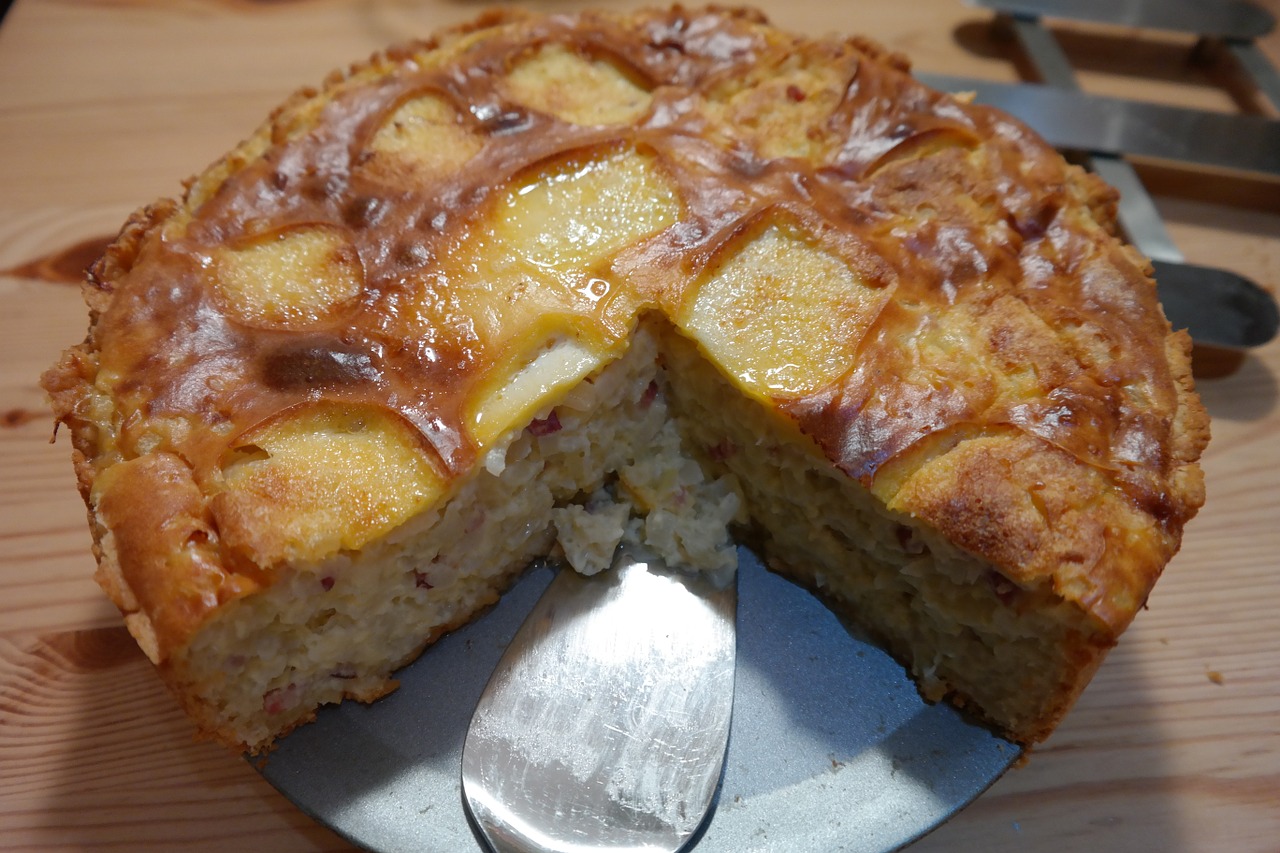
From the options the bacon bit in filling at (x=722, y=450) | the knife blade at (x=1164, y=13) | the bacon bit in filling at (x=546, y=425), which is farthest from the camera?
the knife blade at (x=1164, y=13)

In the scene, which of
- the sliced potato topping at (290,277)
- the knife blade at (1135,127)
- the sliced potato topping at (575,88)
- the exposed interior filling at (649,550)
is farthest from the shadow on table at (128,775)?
the knife blade at (1135,127)

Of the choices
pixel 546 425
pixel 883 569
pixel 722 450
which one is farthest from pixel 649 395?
pixel 883 569

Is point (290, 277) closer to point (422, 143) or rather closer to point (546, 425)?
point (422, 143)

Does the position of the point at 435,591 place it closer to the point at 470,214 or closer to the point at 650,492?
the point at 650,492

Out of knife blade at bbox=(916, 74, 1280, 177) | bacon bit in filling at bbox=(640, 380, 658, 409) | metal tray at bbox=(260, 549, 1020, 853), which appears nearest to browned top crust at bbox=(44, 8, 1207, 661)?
bacon bit in filling at bbox=(640, 380, 658, 409)

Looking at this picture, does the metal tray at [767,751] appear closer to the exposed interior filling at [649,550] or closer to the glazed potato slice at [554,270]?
the exposed interior filling at [649,550]

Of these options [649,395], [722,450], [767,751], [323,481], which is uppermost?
[323,481]
